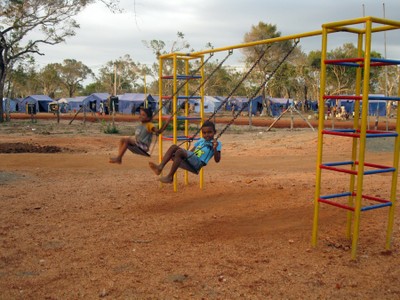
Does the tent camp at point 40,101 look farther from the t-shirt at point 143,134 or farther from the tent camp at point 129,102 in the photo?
the t-shirt at point 143,134

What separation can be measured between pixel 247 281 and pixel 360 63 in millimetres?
2706

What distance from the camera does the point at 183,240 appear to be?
209 inches

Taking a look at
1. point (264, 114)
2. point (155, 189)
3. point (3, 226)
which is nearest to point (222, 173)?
point (155, 189)

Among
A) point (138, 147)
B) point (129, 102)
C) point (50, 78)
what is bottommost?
point (138, 147)

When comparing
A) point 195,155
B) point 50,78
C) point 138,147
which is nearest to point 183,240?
point 195,155

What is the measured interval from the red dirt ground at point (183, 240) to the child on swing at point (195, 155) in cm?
75

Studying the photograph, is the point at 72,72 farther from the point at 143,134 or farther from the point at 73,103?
the point at 143,134

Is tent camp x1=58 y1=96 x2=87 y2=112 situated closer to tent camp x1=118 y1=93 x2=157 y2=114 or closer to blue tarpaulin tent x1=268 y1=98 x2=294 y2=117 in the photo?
tent camp x1=118 y1=93 x2=157 y2=114

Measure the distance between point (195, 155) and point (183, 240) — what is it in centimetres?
128

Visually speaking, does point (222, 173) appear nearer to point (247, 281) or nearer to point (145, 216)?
point (145, 216)

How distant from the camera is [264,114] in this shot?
47.7 meters

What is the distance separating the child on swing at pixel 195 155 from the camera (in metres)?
5.88

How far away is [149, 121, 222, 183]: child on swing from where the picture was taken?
5879mm

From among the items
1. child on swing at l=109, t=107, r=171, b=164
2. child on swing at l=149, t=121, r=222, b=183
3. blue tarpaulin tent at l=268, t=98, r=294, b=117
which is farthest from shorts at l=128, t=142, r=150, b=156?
blue tarpaulin tent at l=268, t=98, r=294, b=117
